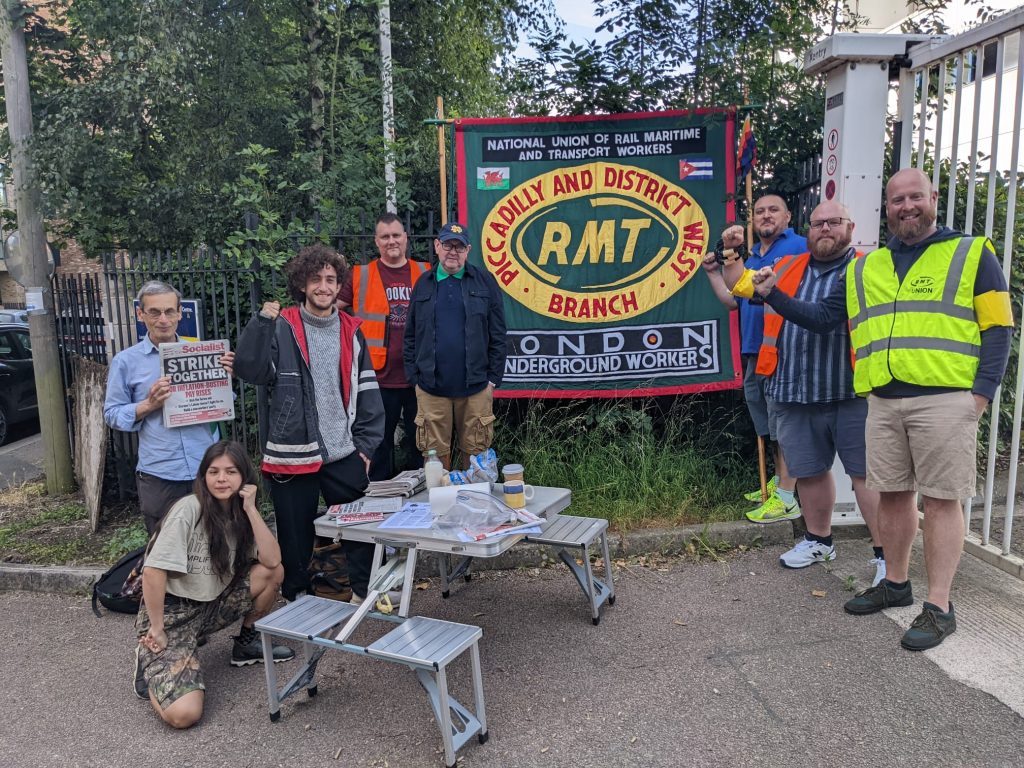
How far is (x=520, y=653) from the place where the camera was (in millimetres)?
3660

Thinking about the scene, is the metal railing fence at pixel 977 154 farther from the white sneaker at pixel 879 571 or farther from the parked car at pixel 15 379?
the parked car at pixel 15 379

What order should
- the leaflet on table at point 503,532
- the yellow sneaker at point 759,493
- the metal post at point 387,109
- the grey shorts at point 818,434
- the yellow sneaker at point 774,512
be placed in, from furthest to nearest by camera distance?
the metal post at point 387,109
the yellow sneaker at point 759,493
the yellow sneaker at point 774,512
the grey shorts at point 818,434
the leaflet on table at point 503,532

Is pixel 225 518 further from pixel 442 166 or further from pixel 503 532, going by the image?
pixel 442 166

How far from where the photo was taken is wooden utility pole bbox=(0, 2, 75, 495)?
595cm

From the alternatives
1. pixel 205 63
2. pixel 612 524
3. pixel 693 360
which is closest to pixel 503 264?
pixel 693 360

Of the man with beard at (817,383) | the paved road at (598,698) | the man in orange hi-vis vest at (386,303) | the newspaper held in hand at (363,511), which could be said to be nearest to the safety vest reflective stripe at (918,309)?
the man with beard at (817,383)

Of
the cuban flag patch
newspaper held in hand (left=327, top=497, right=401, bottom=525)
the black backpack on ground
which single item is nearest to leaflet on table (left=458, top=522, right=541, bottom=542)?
newspaper held in hand (left=327, top=497, right=401, bottom=525)

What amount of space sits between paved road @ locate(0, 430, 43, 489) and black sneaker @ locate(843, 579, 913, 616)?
7088 mm

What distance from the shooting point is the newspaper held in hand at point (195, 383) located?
3.81 metres

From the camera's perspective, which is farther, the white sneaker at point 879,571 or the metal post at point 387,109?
the metal post at point 387,109

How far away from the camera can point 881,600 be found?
12.5 ft

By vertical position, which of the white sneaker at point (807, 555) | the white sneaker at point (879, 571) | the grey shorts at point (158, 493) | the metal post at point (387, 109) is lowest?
the white sneaker at point (807, 555)

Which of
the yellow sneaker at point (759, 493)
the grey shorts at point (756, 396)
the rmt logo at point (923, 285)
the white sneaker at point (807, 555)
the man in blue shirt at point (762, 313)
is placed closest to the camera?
the rmt logo at point (923, 285)

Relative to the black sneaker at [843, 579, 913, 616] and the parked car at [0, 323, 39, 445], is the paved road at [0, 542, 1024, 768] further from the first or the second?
the parked car at [0, 323, 39, 445]
